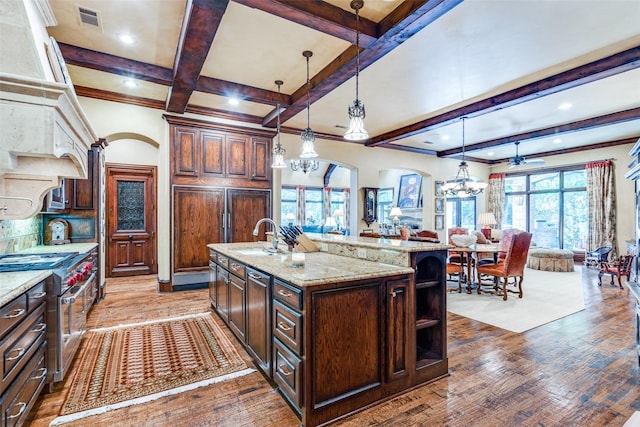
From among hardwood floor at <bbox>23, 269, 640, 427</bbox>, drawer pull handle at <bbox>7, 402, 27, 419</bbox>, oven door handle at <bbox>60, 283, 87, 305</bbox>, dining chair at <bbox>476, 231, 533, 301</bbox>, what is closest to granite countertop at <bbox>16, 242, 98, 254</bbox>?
oven door handle at <bbox>60, 283, 87, 305</bbox>

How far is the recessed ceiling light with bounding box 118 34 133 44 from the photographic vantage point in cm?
324

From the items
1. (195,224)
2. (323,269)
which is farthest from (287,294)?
(195,224)

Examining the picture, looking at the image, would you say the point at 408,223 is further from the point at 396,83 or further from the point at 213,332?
the point at 213,332

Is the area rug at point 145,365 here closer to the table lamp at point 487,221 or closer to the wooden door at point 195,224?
the wooden door at point 195,224

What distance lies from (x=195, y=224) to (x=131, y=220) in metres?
2.44

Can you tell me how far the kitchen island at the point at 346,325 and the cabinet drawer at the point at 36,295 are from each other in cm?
139

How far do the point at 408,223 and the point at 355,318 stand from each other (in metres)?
9.61

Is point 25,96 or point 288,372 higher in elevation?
point 25,96

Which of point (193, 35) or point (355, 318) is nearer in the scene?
point (355, 318)

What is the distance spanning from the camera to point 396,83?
4324 millimetres

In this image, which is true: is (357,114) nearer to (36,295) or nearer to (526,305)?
(36,295)

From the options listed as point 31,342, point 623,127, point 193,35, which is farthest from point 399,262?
point 623,127

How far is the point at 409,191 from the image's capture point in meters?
11.6

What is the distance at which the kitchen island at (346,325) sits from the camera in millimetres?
1890
